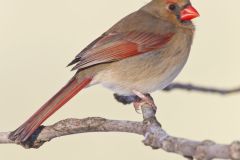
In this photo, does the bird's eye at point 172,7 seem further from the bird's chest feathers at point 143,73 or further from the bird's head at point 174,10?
the bird's chest feathers at point 143,73

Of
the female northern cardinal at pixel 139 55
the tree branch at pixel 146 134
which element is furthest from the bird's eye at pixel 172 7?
the tree branch at pixel 146 134

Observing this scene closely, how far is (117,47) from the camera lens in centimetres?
334

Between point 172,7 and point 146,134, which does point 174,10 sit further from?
point 146,134

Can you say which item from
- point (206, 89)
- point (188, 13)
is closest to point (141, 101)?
point (206, 89)

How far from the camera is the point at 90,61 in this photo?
10.5 ft

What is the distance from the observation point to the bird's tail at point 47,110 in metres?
2.47

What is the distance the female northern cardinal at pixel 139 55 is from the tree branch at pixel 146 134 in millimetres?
490

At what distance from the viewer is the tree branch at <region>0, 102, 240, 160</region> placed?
1.60 m

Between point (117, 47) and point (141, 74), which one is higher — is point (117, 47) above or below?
above

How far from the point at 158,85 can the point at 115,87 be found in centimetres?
27

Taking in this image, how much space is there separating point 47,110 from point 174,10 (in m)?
1.36

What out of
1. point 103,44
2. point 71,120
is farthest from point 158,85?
point 71,120

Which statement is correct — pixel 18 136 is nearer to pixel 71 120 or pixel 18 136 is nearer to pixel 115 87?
pixel 71 120

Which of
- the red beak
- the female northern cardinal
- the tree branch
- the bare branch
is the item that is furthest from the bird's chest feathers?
the tree branch
